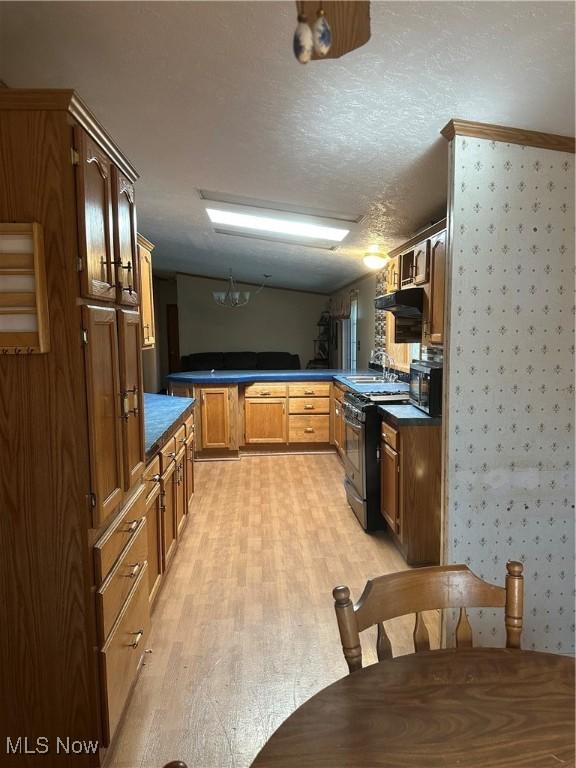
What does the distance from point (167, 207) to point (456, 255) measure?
273cm

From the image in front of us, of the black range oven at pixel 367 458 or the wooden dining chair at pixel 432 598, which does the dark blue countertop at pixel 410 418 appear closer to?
the black range oven at pixel 367 458

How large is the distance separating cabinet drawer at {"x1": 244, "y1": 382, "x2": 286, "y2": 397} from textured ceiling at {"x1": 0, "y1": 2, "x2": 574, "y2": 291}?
2.84 metres

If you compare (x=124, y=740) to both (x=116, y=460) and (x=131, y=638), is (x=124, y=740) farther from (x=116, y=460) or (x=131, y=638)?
(x=116, y=460)

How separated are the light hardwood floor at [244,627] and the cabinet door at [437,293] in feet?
4.82

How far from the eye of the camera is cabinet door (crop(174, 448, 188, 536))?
10.2 ft

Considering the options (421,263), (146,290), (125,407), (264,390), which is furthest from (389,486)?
(264,390)

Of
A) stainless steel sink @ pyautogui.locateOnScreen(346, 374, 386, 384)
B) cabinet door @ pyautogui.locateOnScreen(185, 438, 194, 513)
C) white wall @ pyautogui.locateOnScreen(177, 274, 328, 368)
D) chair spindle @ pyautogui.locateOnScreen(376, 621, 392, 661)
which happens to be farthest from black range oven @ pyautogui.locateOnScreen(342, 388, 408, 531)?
white wall @ pyautogui.locateOnScreen(177, 274, 328, 368)

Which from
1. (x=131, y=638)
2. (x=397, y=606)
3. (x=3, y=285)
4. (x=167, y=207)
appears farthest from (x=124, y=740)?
(x=167, y=207)

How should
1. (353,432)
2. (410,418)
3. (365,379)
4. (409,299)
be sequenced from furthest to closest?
1. (365,379)
2. (353,432)
3. (409,299)
4. (410,418)

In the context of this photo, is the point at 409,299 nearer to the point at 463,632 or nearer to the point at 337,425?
the point at 337,425

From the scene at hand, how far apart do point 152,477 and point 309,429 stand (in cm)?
334

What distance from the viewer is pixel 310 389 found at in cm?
558

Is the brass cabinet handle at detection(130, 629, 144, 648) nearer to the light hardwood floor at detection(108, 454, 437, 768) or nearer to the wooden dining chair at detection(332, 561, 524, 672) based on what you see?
the light hardwood floor at detection(108, 454, 437, 768)

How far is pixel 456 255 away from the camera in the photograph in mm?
1922
